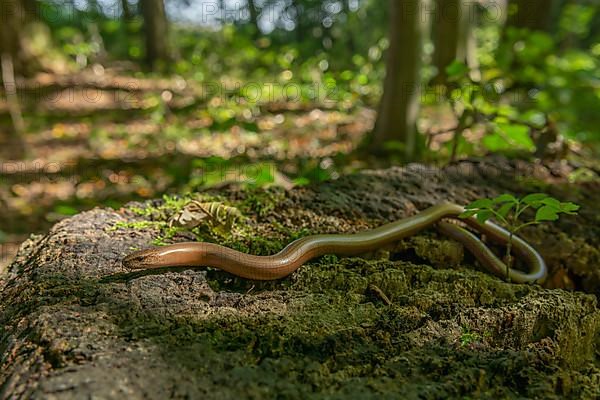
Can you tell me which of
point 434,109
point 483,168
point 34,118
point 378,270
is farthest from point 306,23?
point 378,270

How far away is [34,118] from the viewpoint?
28.5 feet

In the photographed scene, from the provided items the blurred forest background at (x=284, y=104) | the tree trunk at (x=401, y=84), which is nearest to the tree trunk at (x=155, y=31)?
the blurred forest background at (x=284, y=104)

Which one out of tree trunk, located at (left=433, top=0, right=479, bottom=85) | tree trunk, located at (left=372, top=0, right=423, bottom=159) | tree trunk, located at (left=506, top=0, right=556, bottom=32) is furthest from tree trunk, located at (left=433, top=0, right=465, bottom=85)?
tree trunk, located at (left=372, top=0, right=423, bottom=159)

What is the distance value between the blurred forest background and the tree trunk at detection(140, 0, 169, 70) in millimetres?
27

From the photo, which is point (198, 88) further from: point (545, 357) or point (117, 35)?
point (545, 357)

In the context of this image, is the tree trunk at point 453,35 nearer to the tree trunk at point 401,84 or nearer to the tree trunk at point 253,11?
the tree trunk at point 401,84

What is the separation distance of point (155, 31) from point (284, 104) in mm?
4449

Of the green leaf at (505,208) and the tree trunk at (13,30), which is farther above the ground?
the tree trunk at (13,30)

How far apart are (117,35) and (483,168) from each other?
615 inches

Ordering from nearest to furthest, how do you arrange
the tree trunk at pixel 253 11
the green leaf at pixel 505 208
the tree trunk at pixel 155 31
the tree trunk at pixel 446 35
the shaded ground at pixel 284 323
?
the shaded ground at pixel 284 323 → the green leaf at pixel 505 208 → the tree trunk at pixel 446 35 → the tree trunk at pixel 155 31 → the tree trunk at pixel 253 11

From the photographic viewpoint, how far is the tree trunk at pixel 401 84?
18.8ft

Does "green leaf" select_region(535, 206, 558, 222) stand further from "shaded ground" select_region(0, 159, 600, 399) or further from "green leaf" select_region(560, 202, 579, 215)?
"shaded ground" select_region(0, 159, 600, 399)

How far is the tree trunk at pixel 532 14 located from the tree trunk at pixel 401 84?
3.55m

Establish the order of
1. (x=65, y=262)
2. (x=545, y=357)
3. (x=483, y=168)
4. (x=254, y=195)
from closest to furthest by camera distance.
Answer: (x=545, y=357)
(x=65, y=262)
(x=254, y=195)
(x=483, y=168)
